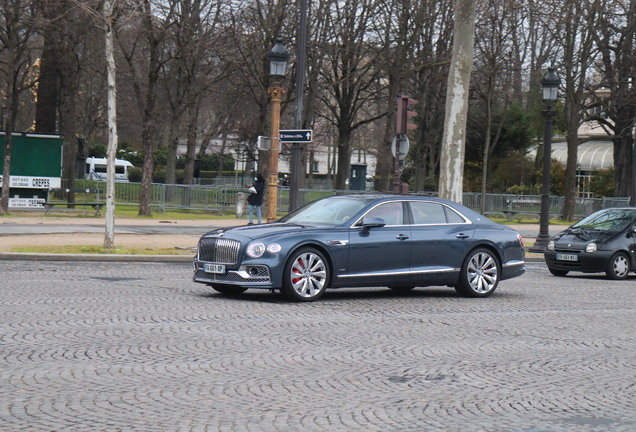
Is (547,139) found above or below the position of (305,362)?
above

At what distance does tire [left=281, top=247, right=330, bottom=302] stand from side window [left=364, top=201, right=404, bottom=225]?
51.4 inches

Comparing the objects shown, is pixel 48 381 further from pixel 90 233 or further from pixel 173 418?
pixel 90 233

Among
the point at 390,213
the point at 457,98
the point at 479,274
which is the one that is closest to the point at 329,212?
the point at 390,213

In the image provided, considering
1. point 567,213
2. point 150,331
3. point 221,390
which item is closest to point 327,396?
point 221,390

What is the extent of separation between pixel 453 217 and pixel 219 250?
3805 mm

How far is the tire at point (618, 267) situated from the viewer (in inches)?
731

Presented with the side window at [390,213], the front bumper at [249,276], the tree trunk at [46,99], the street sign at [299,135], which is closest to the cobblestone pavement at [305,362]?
the front bumper at [249,276]

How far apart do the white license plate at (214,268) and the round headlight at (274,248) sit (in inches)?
28.7

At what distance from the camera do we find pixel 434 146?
54.0m

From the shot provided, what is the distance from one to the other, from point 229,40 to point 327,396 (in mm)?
33143

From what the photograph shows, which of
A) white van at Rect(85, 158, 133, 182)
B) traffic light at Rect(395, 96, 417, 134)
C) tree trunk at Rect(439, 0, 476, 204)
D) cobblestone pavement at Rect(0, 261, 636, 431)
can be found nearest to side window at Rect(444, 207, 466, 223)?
cobblestone pavement at Rect(0, 261, 636, 431)

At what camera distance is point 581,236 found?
19203 millimetres

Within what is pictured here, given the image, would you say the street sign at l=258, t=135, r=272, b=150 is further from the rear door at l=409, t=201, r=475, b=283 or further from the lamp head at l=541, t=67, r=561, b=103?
the lamp head at l=541, t=67, r=561, b=103

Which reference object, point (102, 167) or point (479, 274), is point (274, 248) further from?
→ point (102, 167)
